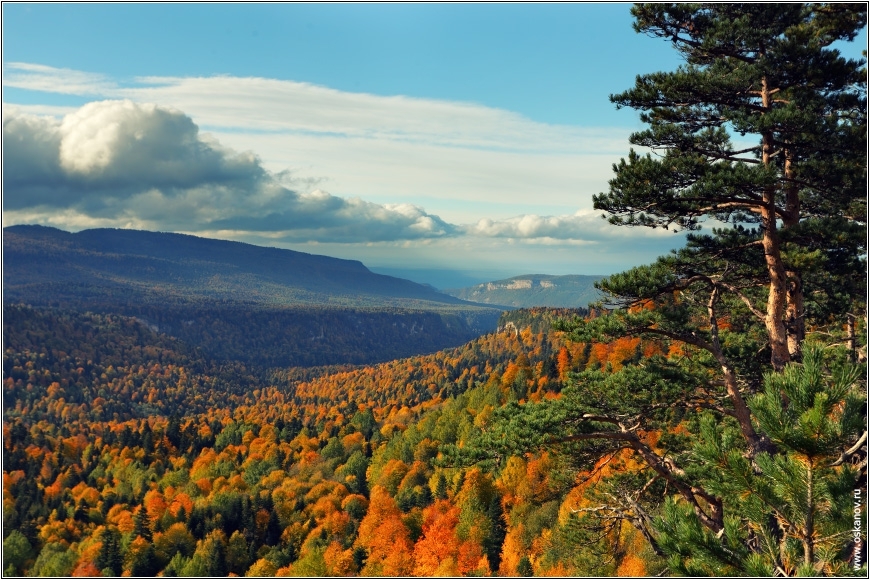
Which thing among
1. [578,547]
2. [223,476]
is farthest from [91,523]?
[578,547]

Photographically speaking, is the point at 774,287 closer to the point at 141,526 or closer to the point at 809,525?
the point at 809,525

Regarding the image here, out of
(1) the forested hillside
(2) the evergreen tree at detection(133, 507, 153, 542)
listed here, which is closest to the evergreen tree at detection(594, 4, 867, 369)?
(1) the forested hillside

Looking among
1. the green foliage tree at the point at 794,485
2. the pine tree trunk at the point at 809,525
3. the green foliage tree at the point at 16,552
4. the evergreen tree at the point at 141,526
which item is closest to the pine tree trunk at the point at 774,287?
the green foliage tree at the point at 794,485

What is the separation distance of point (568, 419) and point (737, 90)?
10387mm

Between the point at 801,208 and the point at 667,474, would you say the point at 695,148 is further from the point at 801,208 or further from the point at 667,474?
the point at 667,474

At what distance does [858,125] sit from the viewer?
17.3 m

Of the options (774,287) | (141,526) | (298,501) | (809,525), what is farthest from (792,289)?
(141,526)

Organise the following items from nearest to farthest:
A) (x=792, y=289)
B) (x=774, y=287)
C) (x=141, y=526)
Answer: (x=774, y=287)
(x=792, y=289)
(x=141, y=526)

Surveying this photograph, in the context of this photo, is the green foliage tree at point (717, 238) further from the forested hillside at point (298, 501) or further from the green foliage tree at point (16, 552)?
the green foliage tree at point (16, 552)

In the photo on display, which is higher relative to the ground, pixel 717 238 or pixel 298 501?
pixel 717 238

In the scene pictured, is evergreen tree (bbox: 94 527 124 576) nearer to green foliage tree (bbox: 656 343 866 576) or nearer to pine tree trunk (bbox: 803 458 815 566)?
green foliage tree (bbox: 656 343 866 576)

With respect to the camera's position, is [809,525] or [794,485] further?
[809,525]

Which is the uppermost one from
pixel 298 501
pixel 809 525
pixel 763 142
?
pixel 763 142

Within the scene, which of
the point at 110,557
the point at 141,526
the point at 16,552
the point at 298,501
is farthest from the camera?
the point at 298,501
